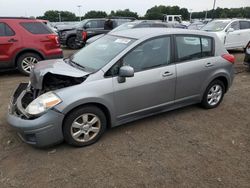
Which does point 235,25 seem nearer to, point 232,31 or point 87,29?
point 232,31

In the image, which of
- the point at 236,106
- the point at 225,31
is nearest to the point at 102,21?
the point at 225,31

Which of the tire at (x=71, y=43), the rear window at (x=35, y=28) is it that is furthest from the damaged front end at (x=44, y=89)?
the tire at (x=71, y=43)

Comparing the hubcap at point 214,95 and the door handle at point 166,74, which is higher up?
the door handle at point 166,74

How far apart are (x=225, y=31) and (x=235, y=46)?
995 millimetres

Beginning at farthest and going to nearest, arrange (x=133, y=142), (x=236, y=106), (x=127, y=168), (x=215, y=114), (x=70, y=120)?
(x=236, y=106), (x=215, y=114), (x=133, y=142), (x=70, y=120), (x=127, y=168)

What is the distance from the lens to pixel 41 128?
9.84ft

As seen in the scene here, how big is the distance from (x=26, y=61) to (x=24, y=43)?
21.3 inches

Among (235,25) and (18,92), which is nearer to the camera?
(18,92)

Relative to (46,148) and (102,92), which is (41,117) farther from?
(102,92)

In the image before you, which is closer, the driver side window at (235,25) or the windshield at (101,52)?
the windshield at (101,52)

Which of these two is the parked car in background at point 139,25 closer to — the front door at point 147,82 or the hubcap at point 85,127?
the front door at point 147,82

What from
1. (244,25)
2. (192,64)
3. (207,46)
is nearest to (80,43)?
(244,25)

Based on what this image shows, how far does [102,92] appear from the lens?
10.8ft

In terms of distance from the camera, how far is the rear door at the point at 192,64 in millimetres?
4016
